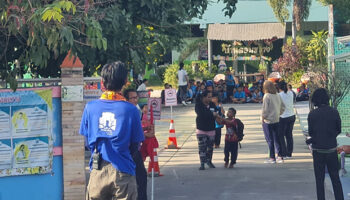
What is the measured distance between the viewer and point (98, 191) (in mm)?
6449

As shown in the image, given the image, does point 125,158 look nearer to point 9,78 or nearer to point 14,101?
point 9,78

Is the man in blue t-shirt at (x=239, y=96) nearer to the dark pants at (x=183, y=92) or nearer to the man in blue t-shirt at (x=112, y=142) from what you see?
the dark pants at (x=183, y=92)

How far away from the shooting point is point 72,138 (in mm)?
11352

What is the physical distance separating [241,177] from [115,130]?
772 centimetres

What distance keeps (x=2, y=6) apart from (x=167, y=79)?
Result: 1166 inches

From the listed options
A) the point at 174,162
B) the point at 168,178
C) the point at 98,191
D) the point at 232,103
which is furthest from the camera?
the point at 232,103

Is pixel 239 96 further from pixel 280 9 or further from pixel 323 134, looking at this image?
pixel 323 134

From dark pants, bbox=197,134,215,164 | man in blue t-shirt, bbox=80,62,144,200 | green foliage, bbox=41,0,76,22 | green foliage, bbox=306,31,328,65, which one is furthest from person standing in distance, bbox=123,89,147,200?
green foliage, bbox=306,31,328,65

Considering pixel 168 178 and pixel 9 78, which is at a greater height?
pixel 9 78

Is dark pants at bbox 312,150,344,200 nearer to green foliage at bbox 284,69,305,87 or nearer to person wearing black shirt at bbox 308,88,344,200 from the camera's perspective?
person wearing black shirt at bbox 308,88,344,200

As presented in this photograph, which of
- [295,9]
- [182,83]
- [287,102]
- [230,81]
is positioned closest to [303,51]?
[295,9]

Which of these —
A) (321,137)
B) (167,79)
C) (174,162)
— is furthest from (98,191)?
(167,79)

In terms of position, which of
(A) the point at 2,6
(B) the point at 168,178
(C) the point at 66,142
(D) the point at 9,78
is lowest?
(B) the point at 168,178

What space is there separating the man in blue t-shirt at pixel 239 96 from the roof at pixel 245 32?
10.4 meters
